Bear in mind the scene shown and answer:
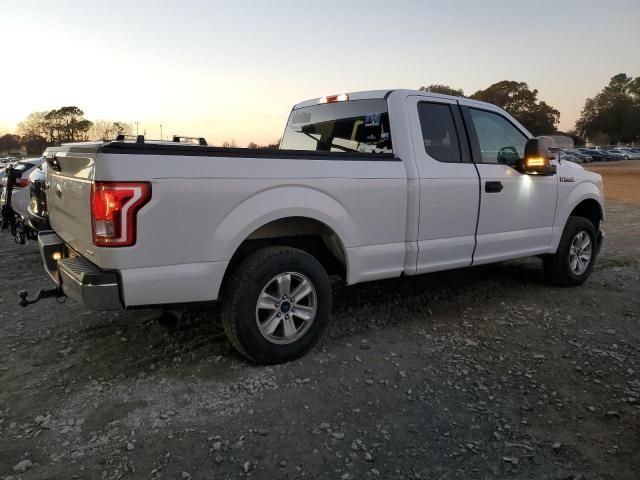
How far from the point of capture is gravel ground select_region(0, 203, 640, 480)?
8.62 feet

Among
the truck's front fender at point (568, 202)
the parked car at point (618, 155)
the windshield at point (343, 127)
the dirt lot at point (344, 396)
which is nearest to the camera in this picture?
the dirt lot at point (344, 396)

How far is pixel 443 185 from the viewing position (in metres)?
4.36

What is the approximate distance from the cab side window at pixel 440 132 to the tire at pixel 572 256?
1917 millimetres

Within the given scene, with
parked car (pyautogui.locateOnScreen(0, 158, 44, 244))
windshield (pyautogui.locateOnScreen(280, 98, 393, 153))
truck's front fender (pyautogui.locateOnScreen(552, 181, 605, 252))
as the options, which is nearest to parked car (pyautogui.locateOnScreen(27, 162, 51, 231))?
parked car (pyautogui.locateOnScreen(0, 158, 44, 244))

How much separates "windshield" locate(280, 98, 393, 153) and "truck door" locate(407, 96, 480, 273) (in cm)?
27

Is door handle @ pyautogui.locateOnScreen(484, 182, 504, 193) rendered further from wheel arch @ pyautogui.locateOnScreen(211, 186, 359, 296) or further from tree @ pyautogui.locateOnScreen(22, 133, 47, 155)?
tree @ pyautogui.locateOnScreen(22, 133, 47, 155)

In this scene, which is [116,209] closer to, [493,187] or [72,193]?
[72,193]

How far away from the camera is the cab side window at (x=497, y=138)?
4895 mm

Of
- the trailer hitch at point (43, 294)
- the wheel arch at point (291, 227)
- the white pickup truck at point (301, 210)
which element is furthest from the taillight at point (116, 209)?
the trailer hitch at point (43, 294)

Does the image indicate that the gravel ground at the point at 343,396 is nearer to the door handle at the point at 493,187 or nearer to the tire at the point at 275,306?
the tire at the point at 275,306

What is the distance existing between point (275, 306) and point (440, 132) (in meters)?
2.20

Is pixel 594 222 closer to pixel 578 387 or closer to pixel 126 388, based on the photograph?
pixel 578 387

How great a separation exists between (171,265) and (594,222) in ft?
17.3

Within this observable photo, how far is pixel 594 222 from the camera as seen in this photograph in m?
6.24
